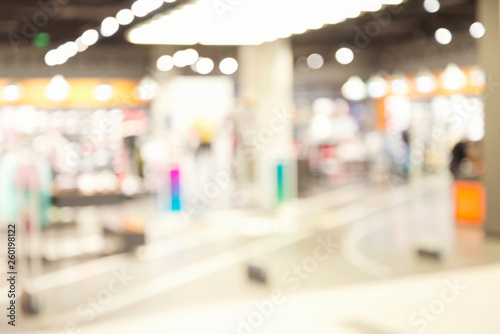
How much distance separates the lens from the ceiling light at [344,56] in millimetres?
20328

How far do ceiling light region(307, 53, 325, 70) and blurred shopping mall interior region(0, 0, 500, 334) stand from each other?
0.33 feet

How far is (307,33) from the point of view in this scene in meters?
15.9

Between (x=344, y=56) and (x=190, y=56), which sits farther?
(x=344, y=56)

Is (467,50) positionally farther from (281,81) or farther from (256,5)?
(256,5)

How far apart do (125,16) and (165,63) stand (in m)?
6.72

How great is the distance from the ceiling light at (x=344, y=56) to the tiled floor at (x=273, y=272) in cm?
1026

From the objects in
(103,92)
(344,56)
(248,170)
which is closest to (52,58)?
(103,92)

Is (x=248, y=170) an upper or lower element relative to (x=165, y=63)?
lower

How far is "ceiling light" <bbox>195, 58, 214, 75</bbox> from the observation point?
19438 mm

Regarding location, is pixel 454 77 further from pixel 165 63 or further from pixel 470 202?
pixel 470 202

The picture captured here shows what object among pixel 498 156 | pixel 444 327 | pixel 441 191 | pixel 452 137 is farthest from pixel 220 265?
pixel 452 137

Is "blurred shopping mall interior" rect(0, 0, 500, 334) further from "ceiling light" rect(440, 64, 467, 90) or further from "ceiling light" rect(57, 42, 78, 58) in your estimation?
"ceiling light" rect(57, 42, 78, 58)

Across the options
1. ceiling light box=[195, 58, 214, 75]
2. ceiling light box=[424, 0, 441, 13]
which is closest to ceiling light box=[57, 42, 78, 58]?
ceiling light box=[195, 58, 214, 75]

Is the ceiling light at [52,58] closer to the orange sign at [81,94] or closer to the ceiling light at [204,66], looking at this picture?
the orange sign at [81,94]
